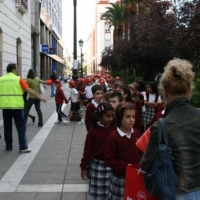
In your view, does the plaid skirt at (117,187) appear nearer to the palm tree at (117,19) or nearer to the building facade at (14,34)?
the building facade at (14,34)

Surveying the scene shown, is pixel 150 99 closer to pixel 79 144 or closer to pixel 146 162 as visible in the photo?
pixel 79 144

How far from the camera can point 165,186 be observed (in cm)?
230

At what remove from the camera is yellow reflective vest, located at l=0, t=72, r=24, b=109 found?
770 cm

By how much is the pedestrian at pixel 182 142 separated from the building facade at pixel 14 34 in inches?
729

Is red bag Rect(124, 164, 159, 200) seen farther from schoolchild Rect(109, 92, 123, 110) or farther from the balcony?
the balcony

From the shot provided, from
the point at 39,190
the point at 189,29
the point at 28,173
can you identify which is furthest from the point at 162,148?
the point at 189,29

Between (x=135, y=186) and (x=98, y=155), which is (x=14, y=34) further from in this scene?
(x=135, y=186)

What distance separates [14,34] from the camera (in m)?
24.0

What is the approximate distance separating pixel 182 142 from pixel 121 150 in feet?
4.02

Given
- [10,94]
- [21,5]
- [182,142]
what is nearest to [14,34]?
[21,5]

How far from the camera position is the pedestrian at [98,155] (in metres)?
4.00

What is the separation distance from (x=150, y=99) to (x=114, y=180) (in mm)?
4737

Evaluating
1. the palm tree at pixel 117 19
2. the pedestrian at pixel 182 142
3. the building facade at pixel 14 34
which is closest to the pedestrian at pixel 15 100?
the pedestrian at pixel 182 142

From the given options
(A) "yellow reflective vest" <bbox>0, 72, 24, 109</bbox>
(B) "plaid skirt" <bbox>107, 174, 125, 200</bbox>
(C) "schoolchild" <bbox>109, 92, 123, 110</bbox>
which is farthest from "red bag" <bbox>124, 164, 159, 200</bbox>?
(A) "yellow reflective vest" <bbox>0, 72, 24, 109</bbox>
